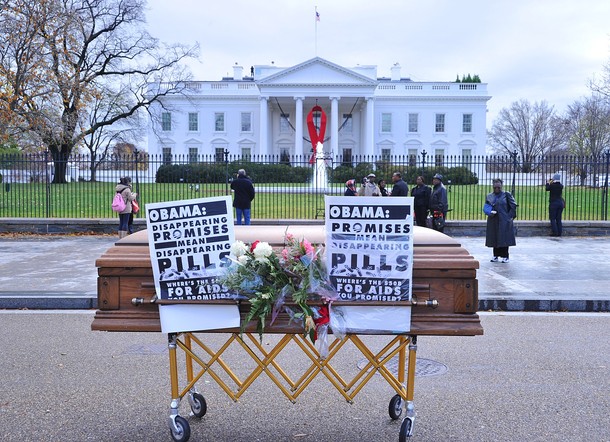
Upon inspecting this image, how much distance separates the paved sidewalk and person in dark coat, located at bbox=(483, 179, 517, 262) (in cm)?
49

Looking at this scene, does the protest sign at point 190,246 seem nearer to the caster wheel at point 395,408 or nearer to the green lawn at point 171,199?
the caster wheel at point 395,408

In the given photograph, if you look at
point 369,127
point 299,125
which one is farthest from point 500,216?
point 369,127

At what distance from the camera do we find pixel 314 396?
16.3ft

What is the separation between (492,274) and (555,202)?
6525mm

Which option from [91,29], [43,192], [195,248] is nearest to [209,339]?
[195,248]

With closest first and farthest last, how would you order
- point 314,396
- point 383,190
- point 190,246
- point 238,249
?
1. point 238,249
2. point 190,246
3. point 314,396
4. point 383,190

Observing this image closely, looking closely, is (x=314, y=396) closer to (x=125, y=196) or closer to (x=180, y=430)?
(x=180, y=430)

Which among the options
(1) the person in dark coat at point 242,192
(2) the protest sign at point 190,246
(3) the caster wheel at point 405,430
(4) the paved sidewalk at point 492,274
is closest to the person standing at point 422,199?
(4) the paved sidewalk at point 492,274

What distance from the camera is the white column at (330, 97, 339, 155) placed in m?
63.5

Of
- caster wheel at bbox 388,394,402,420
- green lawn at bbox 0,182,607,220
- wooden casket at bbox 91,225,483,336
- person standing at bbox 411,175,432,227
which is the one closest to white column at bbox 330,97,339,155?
green lawn at bbox 0,182,607,220

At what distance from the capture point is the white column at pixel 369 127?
2542 inches

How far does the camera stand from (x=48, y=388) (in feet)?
16.8

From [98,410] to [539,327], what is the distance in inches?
206

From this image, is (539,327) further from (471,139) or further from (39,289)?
(471,139)
